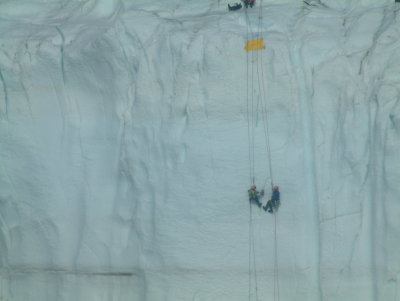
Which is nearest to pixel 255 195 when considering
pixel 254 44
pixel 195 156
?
pixel 195 156

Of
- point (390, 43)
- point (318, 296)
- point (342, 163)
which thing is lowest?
point (318, 296)

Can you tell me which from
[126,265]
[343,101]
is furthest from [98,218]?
[343,101]

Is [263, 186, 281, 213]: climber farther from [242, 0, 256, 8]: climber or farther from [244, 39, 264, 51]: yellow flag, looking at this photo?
[242, 0, 256, 8]: climber

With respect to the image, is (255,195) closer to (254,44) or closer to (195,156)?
(195,156)

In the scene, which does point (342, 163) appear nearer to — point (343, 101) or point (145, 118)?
point (343, 101)

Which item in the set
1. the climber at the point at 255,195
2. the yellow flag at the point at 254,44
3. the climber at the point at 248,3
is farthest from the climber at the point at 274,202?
the climber at the point at 248,3

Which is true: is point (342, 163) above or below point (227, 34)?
below

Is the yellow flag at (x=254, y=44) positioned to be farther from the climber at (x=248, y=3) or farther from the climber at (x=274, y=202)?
the climber at (x=274, y=202)
